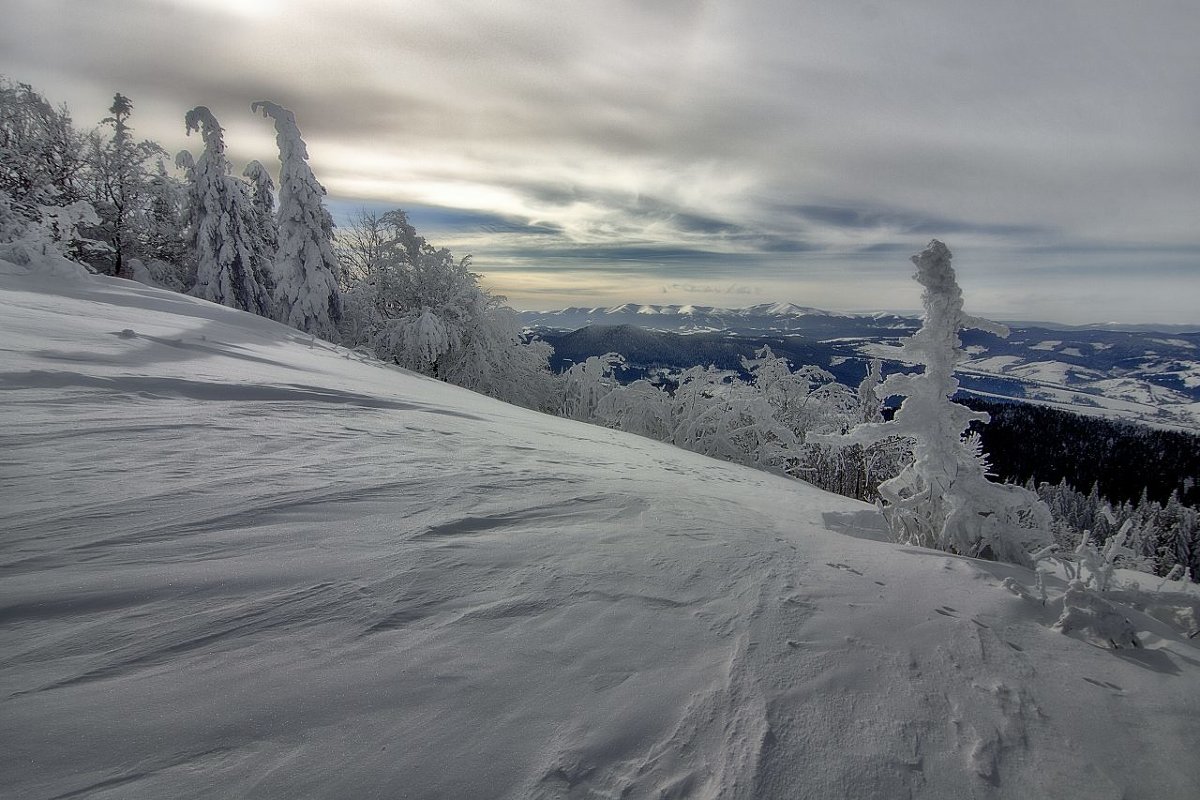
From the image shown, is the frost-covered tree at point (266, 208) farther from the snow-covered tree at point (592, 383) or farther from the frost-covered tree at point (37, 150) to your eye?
the snow-covered tree at point (592, 383)

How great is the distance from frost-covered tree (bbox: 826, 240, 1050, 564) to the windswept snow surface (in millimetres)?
638

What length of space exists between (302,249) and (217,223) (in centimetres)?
356

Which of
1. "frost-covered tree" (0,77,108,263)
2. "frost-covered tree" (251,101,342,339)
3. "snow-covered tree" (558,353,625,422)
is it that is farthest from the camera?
"snow-covered tree" (558,353,625,422)

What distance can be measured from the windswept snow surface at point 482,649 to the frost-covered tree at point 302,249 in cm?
1552

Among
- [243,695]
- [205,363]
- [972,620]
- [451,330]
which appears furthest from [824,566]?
[451,330]

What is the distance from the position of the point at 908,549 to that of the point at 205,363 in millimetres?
6183

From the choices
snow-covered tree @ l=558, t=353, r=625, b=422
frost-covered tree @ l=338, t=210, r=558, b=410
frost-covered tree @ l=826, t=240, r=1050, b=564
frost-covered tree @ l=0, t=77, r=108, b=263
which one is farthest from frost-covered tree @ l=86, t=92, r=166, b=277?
frost-covered tree @ l=826, t=240, r=1050, b=564

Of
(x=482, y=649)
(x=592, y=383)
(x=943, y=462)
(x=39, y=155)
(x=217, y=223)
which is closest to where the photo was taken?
(x=482, y=649)

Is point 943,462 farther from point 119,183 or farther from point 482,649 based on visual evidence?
point 119,183

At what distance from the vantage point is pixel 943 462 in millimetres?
3721

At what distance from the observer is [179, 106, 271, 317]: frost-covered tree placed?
57.8 feet

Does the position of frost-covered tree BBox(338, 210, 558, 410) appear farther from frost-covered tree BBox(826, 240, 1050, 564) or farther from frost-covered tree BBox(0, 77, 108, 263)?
frost-covered tree BBox(826, 240, 1050, 564)

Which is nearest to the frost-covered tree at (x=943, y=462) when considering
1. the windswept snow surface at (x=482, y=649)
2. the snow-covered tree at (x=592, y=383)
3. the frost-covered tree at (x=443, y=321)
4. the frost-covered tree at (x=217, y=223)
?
the windswept snow surface at (x=482, y=649)

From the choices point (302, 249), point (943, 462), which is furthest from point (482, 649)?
point (302, 249)
